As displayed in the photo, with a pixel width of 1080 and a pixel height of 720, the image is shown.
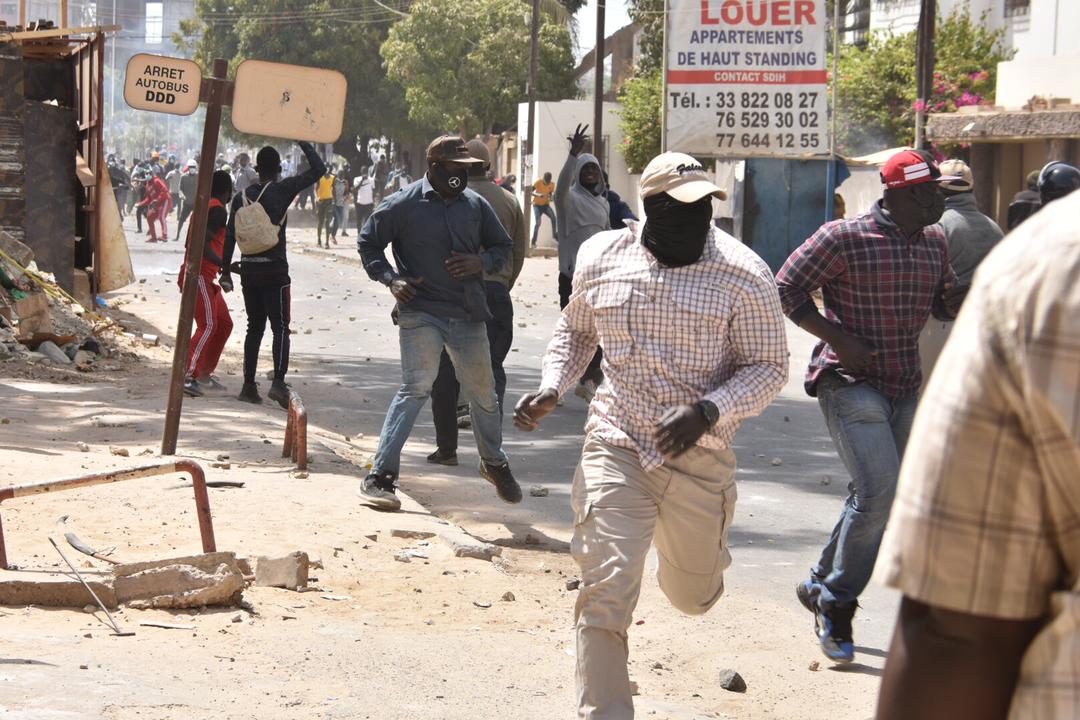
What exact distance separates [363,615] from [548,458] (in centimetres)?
397

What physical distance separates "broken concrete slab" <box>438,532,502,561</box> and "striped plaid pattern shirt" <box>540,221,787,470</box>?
2494 millimetres

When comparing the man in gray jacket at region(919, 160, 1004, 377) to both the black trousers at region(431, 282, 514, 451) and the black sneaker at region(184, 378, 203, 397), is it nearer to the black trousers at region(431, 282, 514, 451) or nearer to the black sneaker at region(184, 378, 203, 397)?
the black trousers at region(431, 282, 514, 451)

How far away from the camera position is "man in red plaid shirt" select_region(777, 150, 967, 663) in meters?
5.20

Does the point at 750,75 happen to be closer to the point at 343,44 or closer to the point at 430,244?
the point at 430,244

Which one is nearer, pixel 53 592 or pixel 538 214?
pixel 53 592

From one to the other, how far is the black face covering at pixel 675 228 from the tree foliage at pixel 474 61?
43.8 metres

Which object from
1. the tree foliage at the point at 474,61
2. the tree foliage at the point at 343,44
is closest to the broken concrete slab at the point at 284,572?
the tree foliage at the point at 474,61

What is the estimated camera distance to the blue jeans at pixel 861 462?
5.16m

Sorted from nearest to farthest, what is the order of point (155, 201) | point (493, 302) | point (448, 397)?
point (448, 397), point (493, 302), point (155, 201)

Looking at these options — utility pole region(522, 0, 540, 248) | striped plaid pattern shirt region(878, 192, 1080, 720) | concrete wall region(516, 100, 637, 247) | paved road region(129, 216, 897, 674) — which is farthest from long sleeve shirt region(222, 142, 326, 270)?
concrete wall region(516, 100, 637, 247)

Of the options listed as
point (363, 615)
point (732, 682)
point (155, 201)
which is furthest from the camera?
point (155, 201)

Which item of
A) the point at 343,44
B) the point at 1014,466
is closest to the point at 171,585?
the point at 1014,466

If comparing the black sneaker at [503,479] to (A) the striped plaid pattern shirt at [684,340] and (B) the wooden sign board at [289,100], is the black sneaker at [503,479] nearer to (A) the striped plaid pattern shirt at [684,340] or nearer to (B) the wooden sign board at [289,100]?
(B) the wooden sign board at [289,100]

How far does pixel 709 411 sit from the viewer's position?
4109mm
